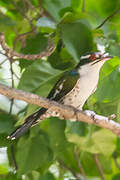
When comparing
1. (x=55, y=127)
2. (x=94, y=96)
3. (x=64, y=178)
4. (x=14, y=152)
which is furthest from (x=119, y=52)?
(x=64, y=178)

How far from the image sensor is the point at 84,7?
6.06 feet

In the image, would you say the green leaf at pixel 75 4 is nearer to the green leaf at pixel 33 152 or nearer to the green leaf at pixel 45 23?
the green leaf at pixel 45 23

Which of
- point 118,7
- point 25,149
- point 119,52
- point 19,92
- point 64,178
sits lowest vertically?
point 64,178

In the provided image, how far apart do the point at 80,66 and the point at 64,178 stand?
650mm

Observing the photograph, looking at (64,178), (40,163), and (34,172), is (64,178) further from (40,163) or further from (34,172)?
(40,163)

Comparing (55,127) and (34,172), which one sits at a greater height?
(55,127)

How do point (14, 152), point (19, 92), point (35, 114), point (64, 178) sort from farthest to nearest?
point (64, 178)
point (14, 152)
point (35, 114)
point (19, 92)

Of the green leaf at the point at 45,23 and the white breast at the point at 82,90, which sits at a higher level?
the green leaf at the point at 45,23

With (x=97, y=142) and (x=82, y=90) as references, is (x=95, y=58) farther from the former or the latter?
(x=97, y=142)

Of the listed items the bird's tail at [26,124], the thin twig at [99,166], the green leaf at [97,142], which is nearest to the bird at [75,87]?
the bird's tail at [26,124]

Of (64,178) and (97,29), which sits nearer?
(97,29)

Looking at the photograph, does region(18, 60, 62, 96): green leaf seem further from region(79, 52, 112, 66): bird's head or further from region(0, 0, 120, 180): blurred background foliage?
region(79, 52, 112, 66): bird's head

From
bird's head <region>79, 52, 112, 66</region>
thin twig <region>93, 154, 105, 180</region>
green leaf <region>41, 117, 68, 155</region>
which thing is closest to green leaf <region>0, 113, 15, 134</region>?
green leaf <region>41, 117, 68, 155</region>

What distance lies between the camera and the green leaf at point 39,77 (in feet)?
5.21
